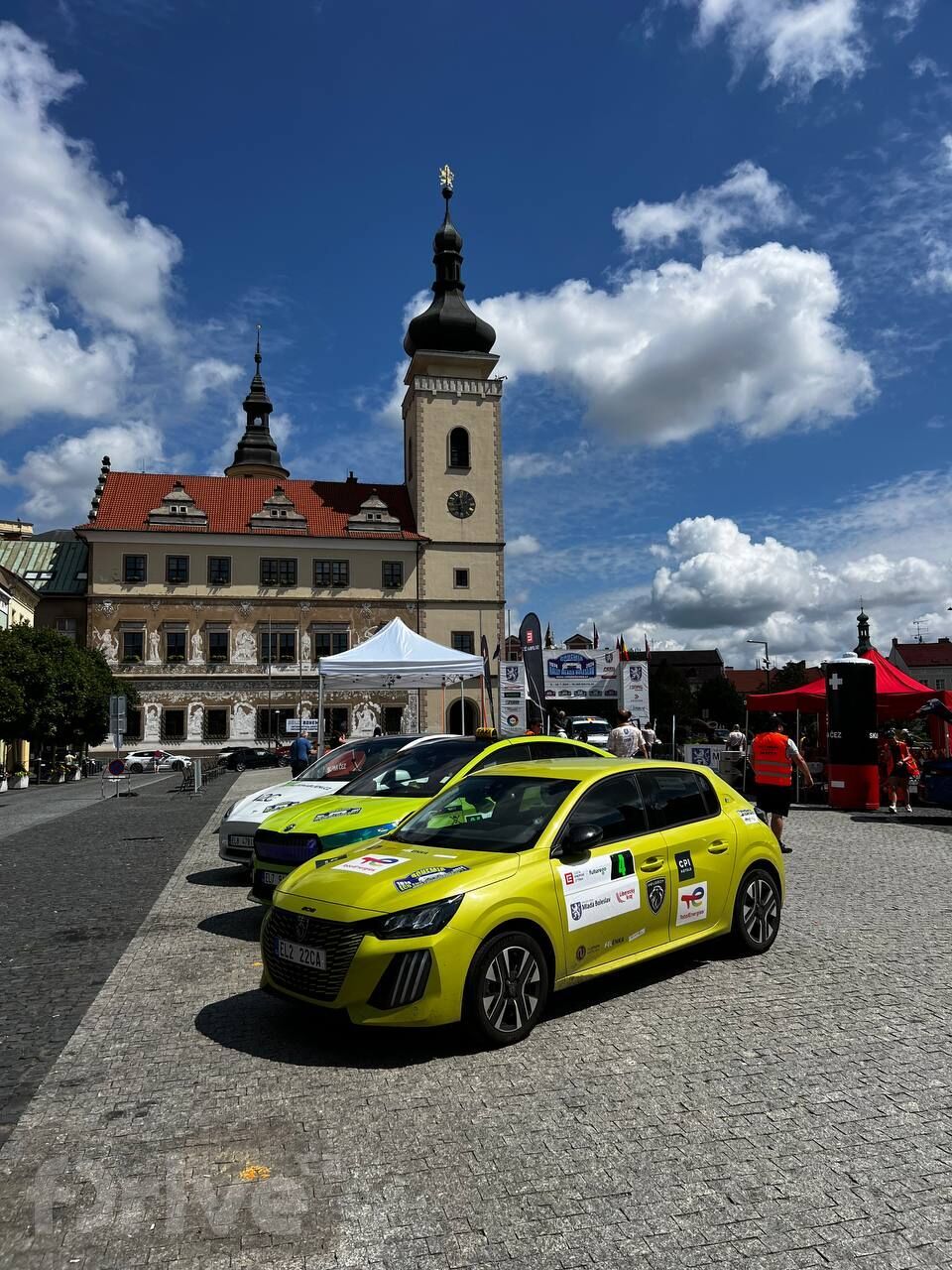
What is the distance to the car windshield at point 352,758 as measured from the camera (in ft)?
37.8

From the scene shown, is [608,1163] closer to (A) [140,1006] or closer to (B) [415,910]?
(B) [415,910]

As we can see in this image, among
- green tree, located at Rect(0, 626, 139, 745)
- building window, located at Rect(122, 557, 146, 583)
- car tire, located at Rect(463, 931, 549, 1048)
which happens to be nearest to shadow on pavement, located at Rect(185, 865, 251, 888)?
car tire, located at Rect(463, 931, 549, 1048)

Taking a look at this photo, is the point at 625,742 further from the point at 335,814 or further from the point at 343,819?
the point at 343,819

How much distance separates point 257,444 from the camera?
3187 inches

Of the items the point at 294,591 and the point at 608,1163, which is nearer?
the point at 608,1163

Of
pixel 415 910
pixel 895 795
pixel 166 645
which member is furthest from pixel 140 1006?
pixel 166 645

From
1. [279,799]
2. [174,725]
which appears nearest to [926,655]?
[174,725]

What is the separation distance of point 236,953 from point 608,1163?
444 centimetres

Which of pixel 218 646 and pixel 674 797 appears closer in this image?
pixel 674 797

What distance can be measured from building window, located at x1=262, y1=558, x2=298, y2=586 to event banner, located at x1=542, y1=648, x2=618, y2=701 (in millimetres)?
26795

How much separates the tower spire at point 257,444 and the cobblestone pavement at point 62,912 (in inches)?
2468

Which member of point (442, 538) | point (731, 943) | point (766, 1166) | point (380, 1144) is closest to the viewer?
point (766, 1166)

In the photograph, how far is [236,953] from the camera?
24.5 feet

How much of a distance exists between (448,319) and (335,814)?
188 ft
